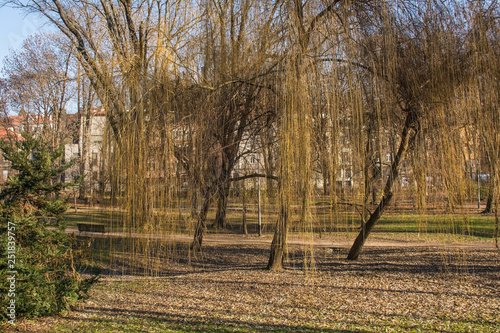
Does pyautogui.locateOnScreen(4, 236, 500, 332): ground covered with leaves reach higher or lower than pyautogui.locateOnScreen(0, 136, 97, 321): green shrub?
lower

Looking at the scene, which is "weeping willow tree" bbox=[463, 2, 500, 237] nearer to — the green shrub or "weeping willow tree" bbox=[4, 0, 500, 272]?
"weeping willow tree" bbox=[4, 0, 500, 272]

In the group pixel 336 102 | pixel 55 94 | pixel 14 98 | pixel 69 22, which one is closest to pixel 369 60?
pixel 336 102

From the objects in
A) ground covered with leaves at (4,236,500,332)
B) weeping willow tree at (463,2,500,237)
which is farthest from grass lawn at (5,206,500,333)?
weeping willow tree at (463,2,500,237)

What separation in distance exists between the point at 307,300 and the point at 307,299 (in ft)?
0.17

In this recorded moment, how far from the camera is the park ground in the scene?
195 inches

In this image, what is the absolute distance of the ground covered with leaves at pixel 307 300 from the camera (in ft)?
16.3

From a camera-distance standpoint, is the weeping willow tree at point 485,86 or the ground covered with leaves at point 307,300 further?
the ground covered with leaves at point 307,300

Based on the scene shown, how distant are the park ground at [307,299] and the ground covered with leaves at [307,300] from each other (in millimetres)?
12

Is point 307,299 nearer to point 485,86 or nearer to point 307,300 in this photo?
point 307,300

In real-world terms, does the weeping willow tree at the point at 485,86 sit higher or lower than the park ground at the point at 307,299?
higher

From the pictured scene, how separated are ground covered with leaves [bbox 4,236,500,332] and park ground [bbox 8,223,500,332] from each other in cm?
1

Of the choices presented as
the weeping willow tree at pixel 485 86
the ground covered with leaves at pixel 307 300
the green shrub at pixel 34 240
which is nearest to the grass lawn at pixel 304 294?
the ground covered with leaves at pixel 307 300

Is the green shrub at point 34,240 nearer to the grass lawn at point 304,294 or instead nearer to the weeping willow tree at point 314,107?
the grass lawn at point 304,294

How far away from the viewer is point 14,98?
66.6ft
